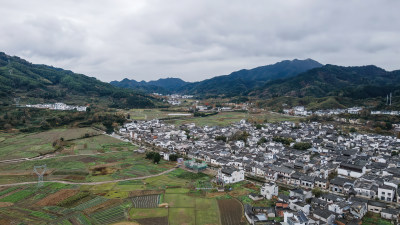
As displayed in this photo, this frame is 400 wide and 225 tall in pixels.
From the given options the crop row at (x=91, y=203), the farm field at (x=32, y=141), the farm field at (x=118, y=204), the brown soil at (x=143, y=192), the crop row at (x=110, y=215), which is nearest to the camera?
the crop row at (x=110, y=215)

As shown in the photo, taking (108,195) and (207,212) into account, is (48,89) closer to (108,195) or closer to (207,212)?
(108,195)

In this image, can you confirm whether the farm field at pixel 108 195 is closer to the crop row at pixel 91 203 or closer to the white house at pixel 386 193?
the crop row at pixel 91 203

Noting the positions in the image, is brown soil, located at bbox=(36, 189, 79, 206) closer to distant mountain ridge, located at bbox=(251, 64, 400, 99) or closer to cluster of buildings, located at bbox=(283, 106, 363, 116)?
cluster of buildings, located at bbox=(283, 106, 363, 116)

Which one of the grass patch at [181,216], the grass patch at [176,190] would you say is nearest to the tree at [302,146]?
the grass patch at [176,190]

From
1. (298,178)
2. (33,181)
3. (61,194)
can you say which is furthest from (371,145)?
(33,181)

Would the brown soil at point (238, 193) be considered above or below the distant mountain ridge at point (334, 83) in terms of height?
below

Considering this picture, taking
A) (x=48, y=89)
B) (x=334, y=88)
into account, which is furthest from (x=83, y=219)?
(x=334, y=88)
